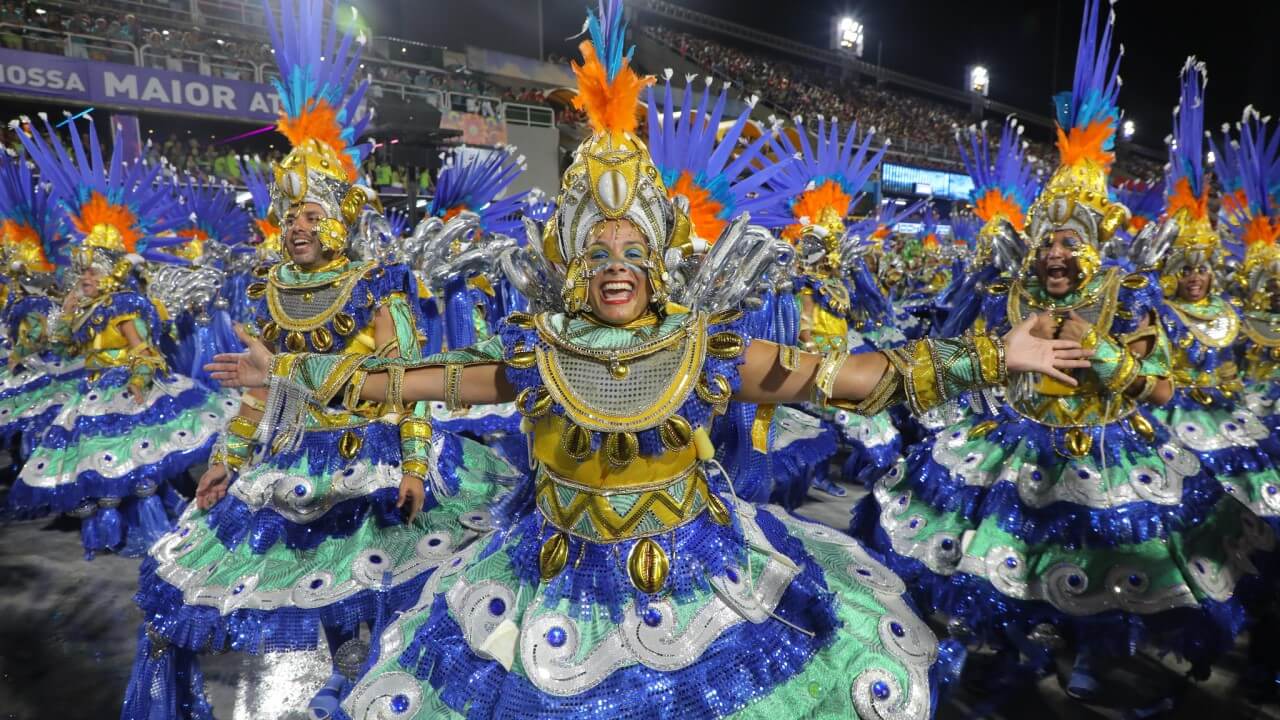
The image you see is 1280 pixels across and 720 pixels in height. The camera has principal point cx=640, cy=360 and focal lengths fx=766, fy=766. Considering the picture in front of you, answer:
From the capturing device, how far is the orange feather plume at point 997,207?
23.3 ft

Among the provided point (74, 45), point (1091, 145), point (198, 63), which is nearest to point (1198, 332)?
point (1091, 145)

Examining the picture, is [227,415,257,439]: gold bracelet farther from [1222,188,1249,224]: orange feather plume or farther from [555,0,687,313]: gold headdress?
[1222,188,1249,224]: orange feather plume

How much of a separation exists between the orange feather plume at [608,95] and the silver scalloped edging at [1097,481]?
254cm

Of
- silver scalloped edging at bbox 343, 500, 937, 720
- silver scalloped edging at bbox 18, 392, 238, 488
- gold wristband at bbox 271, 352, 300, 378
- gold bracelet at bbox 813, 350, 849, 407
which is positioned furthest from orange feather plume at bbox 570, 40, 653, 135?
silver scalloped edging at bbox 18, 392, 238, 488

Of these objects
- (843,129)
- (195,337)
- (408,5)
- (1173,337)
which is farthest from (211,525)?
(843,129)

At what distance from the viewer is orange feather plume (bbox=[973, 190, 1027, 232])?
7094 millimetres

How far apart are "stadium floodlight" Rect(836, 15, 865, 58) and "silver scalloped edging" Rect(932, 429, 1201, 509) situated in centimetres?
3774

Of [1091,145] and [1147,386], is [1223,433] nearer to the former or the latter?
[1091,145]

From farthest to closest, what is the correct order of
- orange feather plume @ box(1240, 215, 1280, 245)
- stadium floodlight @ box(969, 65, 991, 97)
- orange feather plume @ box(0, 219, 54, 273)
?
stadium floodlight @ box(969, 65, 991, 97)
orange feather plume @ box(0, 219, 54, 273)
orange feather plume @ box(1240, 215, 1280, 245)

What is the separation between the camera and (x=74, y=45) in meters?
15.6

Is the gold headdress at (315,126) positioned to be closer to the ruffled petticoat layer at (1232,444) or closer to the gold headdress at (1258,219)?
the ruffled petticoat layer at (1232,444)

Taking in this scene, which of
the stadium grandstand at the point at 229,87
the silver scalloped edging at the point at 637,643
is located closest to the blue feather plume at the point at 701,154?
the silver scalloped edging at the point at 637,643

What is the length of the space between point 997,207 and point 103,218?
7.42 metres

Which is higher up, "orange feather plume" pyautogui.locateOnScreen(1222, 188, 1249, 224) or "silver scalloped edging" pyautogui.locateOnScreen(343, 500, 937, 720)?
"orange feather plume" pyautogui.locateOnScreen(1222, 188, 1249, 224)
